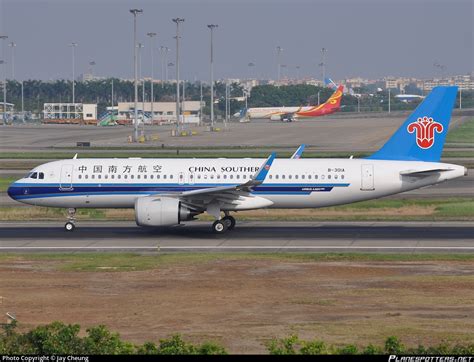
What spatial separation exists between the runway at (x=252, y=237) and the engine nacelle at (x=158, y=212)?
0.91 metres

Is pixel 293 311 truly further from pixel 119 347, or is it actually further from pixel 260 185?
pixel 260 185

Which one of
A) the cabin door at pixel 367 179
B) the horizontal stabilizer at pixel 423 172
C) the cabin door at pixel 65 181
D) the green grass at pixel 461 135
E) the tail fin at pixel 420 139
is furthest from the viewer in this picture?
the green grass at pixel 461 135

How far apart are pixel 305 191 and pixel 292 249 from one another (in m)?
5.55

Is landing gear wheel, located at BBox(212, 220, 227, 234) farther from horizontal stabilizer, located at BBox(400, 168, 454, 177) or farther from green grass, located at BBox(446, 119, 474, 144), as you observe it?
green grass, located at BBox(446, 119, 474, 144)

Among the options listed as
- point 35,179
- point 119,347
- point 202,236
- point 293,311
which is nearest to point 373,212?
point 202,236

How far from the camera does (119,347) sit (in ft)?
66.0

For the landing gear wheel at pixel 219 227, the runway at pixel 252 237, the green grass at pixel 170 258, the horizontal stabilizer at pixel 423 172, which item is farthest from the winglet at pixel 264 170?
the horizontal stabilizer at pixel 423 172

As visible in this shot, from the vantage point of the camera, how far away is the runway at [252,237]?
41.8m

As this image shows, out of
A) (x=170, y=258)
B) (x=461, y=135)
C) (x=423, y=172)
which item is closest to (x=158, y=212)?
(x=170, y=258)

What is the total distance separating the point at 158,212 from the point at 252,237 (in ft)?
15.1

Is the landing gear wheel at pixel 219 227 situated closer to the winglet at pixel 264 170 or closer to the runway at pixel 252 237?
the runway at pixel 252 237

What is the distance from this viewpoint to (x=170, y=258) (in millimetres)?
39344

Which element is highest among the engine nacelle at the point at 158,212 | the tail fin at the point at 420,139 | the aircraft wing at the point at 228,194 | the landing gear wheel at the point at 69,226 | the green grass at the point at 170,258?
the tail fin at the point at 420,139

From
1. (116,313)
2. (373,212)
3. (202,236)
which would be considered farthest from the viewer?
(373,212)
